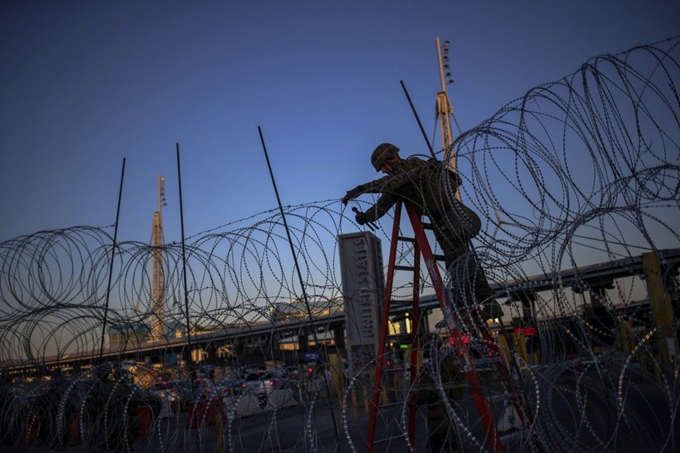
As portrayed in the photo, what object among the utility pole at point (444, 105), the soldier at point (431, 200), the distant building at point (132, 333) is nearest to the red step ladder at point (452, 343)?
the soldier at point (431, 200)

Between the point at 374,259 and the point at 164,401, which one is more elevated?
the point at 374,259

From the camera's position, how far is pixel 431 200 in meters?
5.80

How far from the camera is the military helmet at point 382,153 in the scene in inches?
231

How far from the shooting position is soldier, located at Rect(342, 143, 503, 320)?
525 cm

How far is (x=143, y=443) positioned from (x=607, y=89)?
32.5ft

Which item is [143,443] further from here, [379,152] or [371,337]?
[371,337]

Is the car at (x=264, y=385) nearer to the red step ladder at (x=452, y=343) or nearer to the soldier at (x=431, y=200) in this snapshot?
the red step ladder at (x=452, y=343)

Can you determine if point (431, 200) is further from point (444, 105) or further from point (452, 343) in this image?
point (444, 105)

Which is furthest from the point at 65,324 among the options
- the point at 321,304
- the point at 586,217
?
the point at 586,217

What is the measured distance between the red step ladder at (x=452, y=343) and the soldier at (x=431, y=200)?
0.56ft

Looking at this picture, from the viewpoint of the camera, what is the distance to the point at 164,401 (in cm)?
620

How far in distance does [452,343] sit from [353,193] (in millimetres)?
1779

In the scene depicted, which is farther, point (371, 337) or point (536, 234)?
point (371, 337)

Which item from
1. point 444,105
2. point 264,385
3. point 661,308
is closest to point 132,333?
point 264,385
